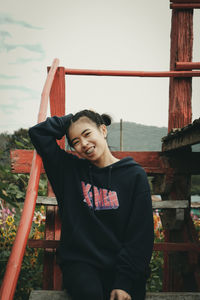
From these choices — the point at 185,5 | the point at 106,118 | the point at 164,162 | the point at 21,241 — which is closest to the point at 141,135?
the point at 185,5

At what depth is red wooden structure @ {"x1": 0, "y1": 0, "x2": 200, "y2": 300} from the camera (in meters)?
1.93

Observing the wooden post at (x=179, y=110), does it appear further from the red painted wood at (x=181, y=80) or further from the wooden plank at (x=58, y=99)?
the wooden plank at (x=58, y=99)

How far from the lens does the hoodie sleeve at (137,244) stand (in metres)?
1.27

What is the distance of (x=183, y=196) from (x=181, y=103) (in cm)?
81

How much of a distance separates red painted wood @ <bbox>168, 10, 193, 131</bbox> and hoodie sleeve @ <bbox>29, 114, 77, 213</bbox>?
1.18 m

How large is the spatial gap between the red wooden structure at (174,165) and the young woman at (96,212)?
294 mm

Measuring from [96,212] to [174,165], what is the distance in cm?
99

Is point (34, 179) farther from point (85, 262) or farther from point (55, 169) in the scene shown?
point (85, 262)

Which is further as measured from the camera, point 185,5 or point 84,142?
point 185,5

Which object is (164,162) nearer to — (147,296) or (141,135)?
(147,296)

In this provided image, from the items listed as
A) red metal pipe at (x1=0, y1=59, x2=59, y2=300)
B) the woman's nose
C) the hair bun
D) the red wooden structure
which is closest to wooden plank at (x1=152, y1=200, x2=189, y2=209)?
the red wooden structure

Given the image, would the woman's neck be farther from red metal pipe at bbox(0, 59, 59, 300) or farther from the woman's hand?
the woman's hand

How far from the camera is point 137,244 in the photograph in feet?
4.35

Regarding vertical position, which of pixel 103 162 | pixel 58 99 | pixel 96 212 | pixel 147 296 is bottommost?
pixel 147 296
